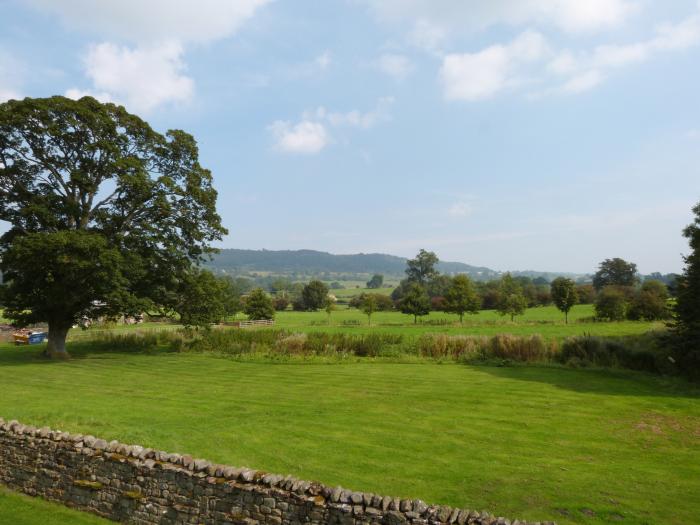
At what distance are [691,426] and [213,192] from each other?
22.7m

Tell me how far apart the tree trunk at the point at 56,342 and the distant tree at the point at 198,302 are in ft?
18.3

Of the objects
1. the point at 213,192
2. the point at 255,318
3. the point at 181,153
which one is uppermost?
the point at 181,153

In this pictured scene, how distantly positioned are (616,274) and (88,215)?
90.0 m

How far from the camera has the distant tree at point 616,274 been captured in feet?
283

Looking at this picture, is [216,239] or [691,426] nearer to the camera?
[691,426]

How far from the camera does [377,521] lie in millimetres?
5844

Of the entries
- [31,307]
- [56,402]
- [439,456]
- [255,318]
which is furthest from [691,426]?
[255,318]

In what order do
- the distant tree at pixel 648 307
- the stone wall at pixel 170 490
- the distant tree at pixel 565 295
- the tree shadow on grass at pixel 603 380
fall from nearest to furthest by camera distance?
the stone wall at pixel 170 490 → the tree shadow on grass at pixel 603 380 → the distant tree at pixel 648 307 → the distant tree at pixel 565 295

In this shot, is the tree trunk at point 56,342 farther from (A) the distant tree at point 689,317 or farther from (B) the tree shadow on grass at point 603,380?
(A) the distant tree at point 689,317

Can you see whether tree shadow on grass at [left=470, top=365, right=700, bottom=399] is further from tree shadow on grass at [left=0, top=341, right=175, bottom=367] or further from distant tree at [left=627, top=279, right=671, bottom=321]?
distant tree at [left=627, top=279, right=671, bottom=321]

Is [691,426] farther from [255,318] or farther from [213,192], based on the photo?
[255,318]

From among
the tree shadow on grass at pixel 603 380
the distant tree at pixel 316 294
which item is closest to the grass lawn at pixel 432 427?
the tree shadow on grass at pixel 603 380

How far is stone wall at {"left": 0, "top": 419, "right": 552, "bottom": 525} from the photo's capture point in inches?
233

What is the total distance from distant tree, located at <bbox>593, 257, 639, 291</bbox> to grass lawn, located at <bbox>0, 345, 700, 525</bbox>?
79.1 metres
